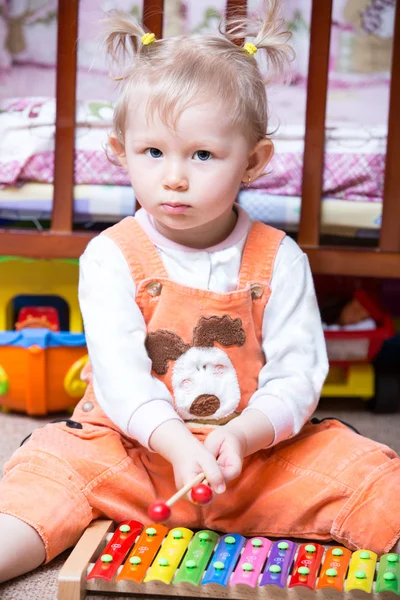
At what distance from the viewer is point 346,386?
5.29 ft

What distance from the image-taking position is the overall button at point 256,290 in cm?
118

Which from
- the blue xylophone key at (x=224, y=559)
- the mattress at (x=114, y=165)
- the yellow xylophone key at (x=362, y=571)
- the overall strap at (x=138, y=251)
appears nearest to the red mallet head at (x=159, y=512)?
the blue xylophone key at (x=224, y=559)

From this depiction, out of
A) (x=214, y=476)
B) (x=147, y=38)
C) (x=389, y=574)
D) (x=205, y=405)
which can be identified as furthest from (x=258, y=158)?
(x=389, y=574)

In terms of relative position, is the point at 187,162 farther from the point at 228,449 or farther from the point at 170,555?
the point at 170,555

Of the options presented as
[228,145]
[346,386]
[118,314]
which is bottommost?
[346,386]

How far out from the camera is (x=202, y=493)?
884 millimetres

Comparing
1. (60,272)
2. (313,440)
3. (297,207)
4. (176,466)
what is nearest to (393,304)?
(297,207)

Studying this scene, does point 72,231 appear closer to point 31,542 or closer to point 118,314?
point 118,314

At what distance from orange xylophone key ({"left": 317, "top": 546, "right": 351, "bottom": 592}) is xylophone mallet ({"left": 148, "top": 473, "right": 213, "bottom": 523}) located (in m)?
0.15

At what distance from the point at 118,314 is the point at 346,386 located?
0.64 metres

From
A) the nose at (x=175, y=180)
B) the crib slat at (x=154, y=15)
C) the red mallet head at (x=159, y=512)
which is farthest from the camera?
the crib slat at (x=154, y=15)

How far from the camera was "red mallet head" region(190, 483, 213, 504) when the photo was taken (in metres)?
0.88

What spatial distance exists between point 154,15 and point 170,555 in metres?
0.81

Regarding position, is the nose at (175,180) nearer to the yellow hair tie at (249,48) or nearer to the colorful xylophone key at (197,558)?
the yellow hair tie at (249,48)
